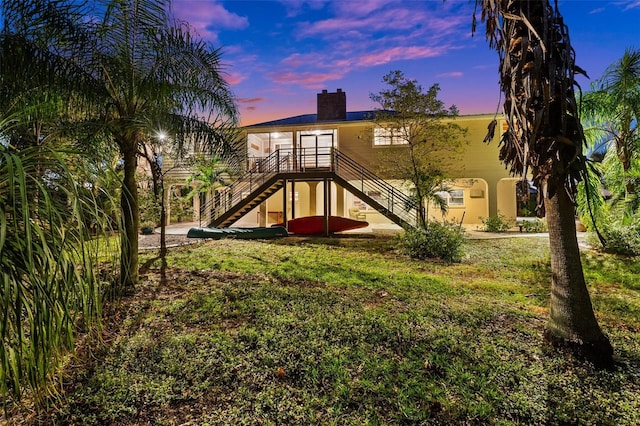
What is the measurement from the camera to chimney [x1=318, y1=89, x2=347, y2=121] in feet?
55.6

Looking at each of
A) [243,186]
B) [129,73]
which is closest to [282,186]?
[243,186]

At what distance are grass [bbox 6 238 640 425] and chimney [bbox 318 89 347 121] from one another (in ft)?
41.4

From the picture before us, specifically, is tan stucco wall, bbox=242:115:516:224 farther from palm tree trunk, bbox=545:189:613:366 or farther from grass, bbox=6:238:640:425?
palm tree trunk, bbox=545:189:613:366

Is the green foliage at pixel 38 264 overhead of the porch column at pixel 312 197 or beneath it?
beneath

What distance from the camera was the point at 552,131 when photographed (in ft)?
9.64

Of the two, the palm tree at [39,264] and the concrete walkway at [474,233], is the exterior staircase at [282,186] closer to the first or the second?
the concrete walkway at [474,233]

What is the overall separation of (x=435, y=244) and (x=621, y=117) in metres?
6.61

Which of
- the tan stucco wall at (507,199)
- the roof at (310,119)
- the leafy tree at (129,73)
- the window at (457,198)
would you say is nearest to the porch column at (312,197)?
the roof at (310,119)

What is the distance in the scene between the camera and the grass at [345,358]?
2521mm

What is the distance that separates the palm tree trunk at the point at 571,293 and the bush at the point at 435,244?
5.16 m

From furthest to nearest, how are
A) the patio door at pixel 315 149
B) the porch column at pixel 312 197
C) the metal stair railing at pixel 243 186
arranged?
the porch column at pixel 312 197 < the patio door at pixel 315 149 < the metal stair railing at pixel 243 186

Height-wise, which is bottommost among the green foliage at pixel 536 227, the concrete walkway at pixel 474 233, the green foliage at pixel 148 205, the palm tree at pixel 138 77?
the concrete walkway at pixel 474 233

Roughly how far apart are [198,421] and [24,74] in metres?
5.32

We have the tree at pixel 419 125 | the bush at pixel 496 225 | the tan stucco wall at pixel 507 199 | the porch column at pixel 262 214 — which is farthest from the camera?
the tan stucco wall at pixel 507 199
